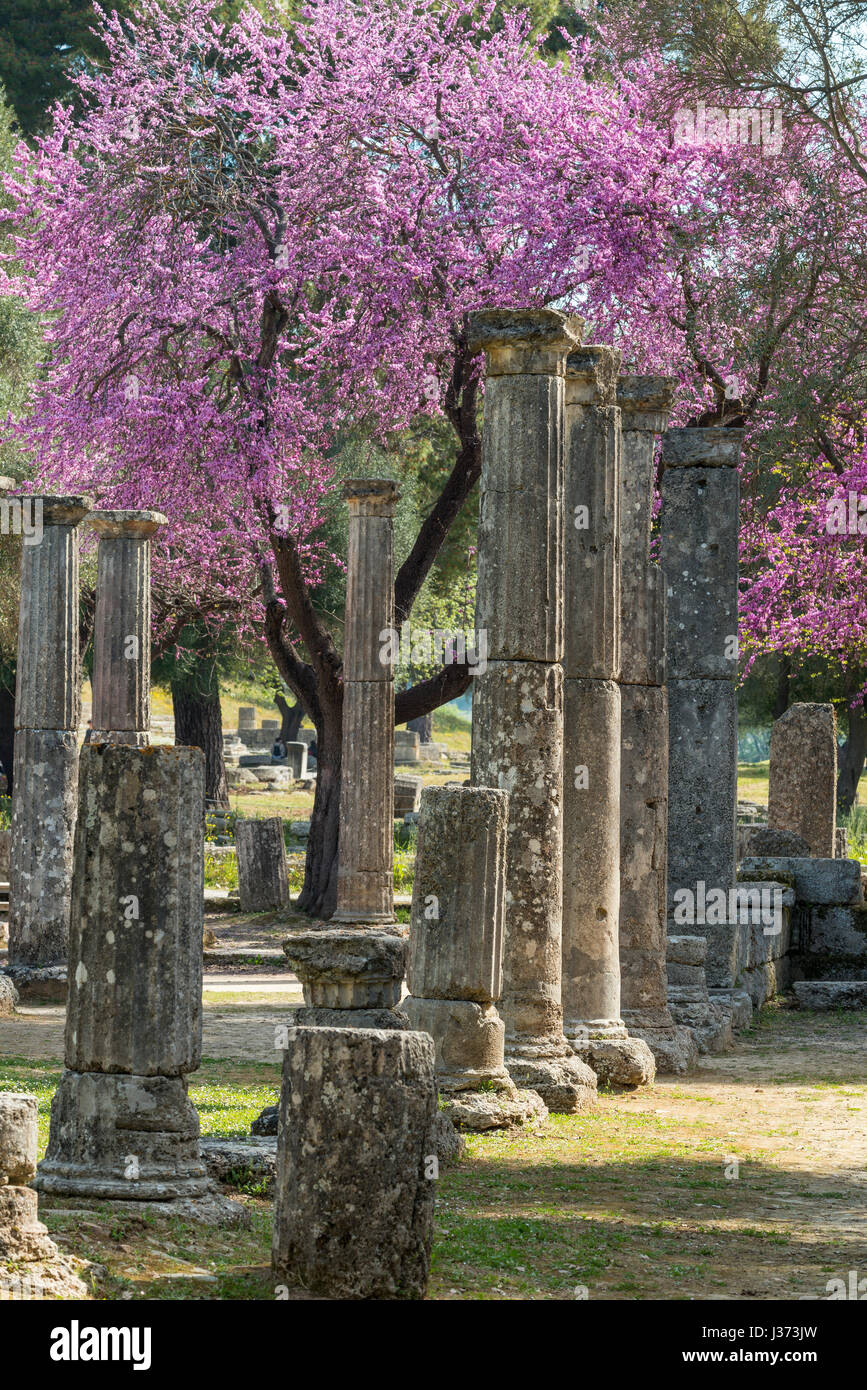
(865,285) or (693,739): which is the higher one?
(865,285)

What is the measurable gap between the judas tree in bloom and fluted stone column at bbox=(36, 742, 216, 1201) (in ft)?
40.7

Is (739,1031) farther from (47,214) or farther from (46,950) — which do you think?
(47,214)

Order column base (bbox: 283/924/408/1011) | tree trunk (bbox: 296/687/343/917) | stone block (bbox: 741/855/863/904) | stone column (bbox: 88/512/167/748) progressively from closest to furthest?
column base (bbox: 283/924/408/1011), stone column (bbox: 88/512/167/748), stone block (bbox: 741/855/863/904), tree trunk (bbox: 296/687/343/917)

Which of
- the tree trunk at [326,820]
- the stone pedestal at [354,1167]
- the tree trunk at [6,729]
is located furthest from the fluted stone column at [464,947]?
the tree trunk at [6,729]

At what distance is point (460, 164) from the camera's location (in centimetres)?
1961

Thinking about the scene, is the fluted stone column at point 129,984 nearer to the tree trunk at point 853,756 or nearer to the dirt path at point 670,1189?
the dirt path at point 670,1189

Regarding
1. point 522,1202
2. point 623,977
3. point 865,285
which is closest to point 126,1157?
point 522,1202

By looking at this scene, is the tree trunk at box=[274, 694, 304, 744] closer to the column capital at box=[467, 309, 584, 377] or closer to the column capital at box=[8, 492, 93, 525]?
the column capital at box=[8, 492, 93, 525]

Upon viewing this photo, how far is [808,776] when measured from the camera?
2092cm

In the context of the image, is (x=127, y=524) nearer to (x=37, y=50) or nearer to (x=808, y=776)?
(x=808, y=776)

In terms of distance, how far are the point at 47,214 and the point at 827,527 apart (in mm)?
9015

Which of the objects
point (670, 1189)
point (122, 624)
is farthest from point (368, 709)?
point (670, 1189)

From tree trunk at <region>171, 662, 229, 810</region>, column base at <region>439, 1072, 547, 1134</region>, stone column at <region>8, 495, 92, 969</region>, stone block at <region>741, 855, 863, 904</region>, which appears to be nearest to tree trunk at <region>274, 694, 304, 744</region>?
tree trunk at <region>171, 662, 229, 810</region>

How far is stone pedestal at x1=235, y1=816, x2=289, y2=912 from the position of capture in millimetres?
21094
